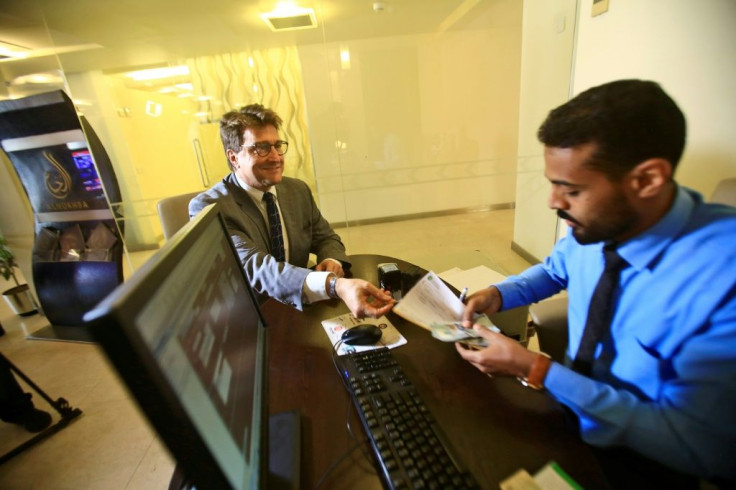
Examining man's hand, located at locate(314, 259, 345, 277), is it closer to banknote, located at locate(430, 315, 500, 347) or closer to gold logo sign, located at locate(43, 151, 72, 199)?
banknote, located at locate(430, 315, 500, 347)

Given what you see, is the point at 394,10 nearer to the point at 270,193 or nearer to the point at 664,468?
the point at 270,193

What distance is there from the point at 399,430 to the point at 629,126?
2.57 ft

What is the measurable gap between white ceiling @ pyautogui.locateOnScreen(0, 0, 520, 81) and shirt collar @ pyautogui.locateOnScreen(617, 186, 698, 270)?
121 inches

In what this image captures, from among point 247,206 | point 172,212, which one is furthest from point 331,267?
point 172,212

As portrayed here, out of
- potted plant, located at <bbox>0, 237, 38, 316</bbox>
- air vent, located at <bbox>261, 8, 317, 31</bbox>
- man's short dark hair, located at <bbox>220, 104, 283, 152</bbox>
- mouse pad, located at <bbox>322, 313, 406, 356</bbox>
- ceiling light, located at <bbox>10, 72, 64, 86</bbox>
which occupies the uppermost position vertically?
air vent, located at <bbox>261, 8, 317, 31</bbox>

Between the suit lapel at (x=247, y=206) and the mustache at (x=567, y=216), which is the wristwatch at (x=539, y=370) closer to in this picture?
the mustache at (x=567, y=216)

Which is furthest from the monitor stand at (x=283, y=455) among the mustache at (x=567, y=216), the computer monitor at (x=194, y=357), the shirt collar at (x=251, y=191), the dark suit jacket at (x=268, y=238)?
the shirt collar at (x=251, y=191)

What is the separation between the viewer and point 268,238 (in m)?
1.54

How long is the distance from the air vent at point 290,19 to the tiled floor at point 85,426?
246 centimetres

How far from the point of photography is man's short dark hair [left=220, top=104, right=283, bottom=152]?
147 cm

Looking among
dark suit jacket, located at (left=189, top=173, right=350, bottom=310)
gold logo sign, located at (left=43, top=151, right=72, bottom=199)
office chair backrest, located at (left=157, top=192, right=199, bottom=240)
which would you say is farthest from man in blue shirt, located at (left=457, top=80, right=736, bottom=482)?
gold logo sign, located at (left=43, top=151, right=72, bottom=199)

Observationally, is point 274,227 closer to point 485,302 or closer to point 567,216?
point 485,302

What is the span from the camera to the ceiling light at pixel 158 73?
10.1 feet

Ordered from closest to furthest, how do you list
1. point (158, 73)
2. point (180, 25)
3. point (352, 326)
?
point (352, 326), point (180, 25), point (158, 73)
